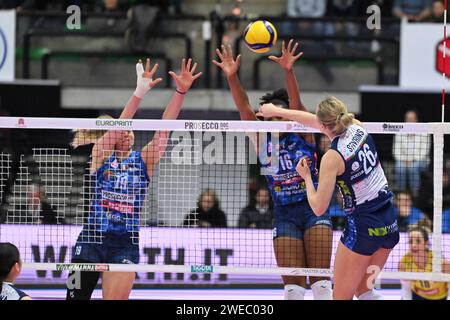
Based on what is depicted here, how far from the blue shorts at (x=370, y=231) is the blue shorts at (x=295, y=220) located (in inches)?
37.3

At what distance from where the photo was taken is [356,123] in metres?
8.41

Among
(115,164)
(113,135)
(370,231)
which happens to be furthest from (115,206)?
(370,231)

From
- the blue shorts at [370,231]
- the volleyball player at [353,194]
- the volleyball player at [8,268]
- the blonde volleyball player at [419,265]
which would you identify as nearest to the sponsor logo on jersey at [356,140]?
the volleyball player at [353,194]

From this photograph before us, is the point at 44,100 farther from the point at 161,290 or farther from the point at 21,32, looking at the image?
the point at 161,290

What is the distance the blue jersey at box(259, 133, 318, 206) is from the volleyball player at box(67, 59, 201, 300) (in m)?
1.07

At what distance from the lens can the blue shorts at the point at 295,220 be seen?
9016 millimetres

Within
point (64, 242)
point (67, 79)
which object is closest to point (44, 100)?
point (67, 79)

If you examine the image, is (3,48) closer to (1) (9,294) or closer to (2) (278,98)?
(2) (278,98)

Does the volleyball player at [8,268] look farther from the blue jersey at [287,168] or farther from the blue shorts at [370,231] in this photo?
the blue jersey at [287,168]

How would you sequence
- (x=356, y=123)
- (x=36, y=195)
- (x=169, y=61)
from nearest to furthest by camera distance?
1. (x=356, y=123)
2. (x=36, y=195)
3. (x=169, y=61)

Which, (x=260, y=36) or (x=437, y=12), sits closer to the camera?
(x=260, y=36)

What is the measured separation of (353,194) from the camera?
8.02 meters

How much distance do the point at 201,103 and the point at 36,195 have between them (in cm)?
571

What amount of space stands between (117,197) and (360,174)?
8.12 ft
